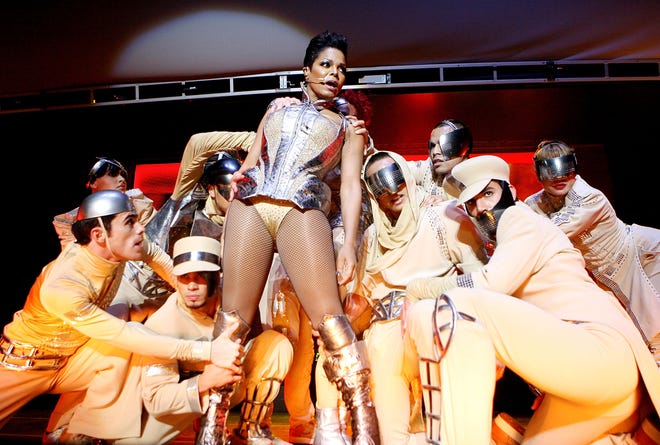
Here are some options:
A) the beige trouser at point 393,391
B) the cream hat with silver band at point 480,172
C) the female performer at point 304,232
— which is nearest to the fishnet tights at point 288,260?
the female performer at point 304,232

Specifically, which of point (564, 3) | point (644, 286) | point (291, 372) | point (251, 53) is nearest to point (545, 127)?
point (564, 3)

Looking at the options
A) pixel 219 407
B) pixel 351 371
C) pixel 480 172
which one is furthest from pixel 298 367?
pixel 480 172

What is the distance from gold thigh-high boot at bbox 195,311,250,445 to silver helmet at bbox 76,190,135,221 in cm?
83

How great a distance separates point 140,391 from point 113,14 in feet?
10.5

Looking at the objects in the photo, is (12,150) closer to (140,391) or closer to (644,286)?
(140,391)

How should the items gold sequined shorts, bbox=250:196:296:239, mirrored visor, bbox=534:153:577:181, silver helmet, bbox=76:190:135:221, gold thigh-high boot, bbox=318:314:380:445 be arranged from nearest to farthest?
gold thigh-high boot, bbox=318:314:380:445 < gold sequined shorts, bbox=250:196:296:239 < silver helmet, bbox=76:190:135:221 < mirrored visor, bbox=534:153:577:181

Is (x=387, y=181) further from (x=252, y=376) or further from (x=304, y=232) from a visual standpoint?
(x=252, y=376)

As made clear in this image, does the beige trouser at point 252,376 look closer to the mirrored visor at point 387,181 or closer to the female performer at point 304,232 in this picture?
the female performer at point 304,232

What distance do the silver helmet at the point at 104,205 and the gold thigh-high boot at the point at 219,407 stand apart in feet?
2.72

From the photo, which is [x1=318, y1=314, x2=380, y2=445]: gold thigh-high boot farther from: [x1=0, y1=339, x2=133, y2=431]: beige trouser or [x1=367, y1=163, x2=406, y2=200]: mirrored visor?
[x1=0, y1=339, x2=133, y2=431]: beige trouser

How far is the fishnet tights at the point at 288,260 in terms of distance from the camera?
214 cm

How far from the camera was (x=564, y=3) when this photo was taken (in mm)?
4156

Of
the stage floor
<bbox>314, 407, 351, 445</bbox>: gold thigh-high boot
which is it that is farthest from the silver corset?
the stage floor

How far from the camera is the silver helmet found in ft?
8.53
